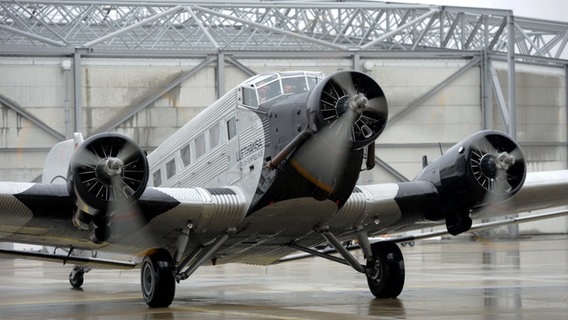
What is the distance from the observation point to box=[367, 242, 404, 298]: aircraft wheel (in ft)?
57.7

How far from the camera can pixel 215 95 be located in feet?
174

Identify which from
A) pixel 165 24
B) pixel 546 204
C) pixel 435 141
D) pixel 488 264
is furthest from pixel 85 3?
pixel 546 204

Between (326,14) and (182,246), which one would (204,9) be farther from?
(182,246)

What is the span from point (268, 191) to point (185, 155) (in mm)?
3384

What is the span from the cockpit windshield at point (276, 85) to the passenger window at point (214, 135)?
1.19 metres

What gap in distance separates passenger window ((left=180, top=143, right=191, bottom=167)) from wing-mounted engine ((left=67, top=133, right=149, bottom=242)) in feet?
11.5

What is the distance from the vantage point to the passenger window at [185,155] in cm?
1917

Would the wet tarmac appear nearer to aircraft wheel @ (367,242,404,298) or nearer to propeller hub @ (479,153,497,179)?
aircraft wheel @ (367,242,404,298)

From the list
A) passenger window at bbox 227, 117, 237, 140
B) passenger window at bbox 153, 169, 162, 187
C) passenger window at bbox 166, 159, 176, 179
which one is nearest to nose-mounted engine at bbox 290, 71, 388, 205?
passenger window at bbox 227, 117, 237, 140

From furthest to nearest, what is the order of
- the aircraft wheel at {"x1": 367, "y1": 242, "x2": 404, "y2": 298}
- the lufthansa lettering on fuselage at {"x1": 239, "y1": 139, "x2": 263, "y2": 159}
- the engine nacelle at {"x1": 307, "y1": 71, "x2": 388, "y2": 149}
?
the aircraft wheel at {"x1": 367, "y1": 242, "x2": 404, "y2": 298} → the lufthansa lettering on fuselage at {"x1": 239, "y1": 139, "x2": 263, "y2": 159} → the engine nacelle at {"x1": 307, "y1": 71, "x2": 388, "y2": 149}

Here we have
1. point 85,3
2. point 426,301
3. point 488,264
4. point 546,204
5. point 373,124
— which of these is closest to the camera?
point 373,124

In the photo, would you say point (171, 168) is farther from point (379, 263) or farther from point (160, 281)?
point (379, 263)

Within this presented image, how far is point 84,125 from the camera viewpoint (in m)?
51.5

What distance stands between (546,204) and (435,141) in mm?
38128
